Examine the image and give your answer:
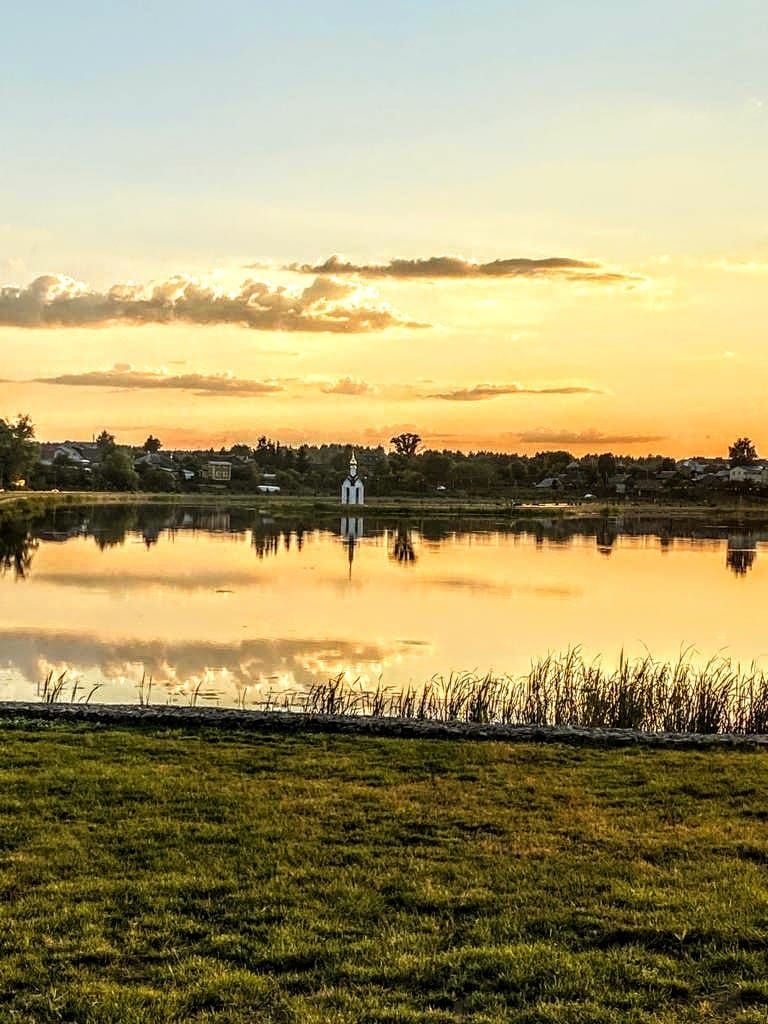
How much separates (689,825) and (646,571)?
3132cm

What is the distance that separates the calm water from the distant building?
296 feet

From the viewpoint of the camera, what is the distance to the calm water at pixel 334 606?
17.4 meters

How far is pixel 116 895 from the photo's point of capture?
5672 millimetres

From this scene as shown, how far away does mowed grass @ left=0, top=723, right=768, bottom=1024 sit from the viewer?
4594 mm

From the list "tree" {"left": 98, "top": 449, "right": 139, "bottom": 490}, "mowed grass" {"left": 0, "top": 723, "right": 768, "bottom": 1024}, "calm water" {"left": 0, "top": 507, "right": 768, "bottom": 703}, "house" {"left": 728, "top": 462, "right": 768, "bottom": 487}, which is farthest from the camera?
"house" {"left": 728, "top": 462, "right": 768, "bottom": 487}

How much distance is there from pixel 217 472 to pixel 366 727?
140m

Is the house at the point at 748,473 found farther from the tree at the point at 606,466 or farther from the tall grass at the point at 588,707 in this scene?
the tall grass at the point at 588,707

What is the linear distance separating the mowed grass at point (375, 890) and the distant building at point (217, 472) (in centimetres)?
13336

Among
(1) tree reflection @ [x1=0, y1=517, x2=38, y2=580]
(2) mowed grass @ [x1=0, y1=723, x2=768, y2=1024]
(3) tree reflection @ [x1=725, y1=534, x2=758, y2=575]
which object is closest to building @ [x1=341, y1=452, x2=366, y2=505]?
(1) tree reflection @ [x1=0, y1=517, x2=38, y2=580]

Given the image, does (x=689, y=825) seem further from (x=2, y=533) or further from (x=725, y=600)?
(x=2, y=533)

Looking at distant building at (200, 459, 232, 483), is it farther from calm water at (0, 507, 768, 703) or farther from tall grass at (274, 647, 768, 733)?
tall grass at (274, 647, 768, 733)

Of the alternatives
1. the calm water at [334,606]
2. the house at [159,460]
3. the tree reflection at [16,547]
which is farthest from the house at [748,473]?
the tree reflection at [16,547]

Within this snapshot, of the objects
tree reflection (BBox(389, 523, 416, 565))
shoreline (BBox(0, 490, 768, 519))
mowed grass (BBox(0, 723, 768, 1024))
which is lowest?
tree reflection (BBox(389, 523, 416, 565))

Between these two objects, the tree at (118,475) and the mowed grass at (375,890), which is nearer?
the mowed grass at (375,890)
